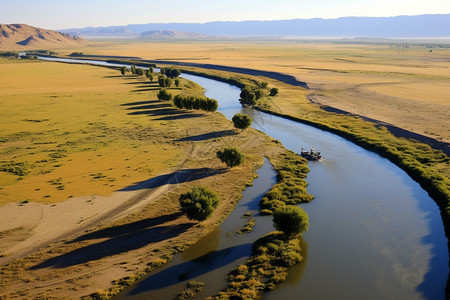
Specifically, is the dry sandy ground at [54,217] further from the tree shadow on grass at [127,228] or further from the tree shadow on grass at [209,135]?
the tree shadow on grass at [209,135]

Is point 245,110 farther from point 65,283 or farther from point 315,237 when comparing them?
point 65,283

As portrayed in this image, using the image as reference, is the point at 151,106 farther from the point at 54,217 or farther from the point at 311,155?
the point at 54,217

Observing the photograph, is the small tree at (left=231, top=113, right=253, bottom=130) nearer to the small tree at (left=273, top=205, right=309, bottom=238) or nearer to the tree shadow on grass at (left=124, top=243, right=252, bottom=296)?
the small tree at (left=273, top=205, right=309, bottom=238)

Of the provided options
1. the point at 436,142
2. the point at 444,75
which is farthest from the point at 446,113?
the point at 444,75

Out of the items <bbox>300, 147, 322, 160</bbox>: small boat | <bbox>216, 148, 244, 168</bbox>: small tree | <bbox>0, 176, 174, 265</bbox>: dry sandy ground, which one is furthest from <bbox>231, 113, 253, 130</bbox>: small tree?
<bbox>0, 176, 174, 265</bbox>: dry sandy ground

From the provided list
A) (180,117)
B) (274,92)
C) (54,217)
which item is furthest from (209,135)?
(274,92)

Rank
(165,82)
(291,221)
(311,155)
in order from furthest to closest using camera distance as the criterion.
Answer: (165,82), (311,155), (291,221)

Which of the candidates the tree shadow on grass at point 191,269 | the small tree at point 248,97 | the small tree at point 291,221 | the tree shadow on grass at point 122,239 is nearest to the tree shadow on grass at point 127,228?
the tree shadow on grass at point 122,239
